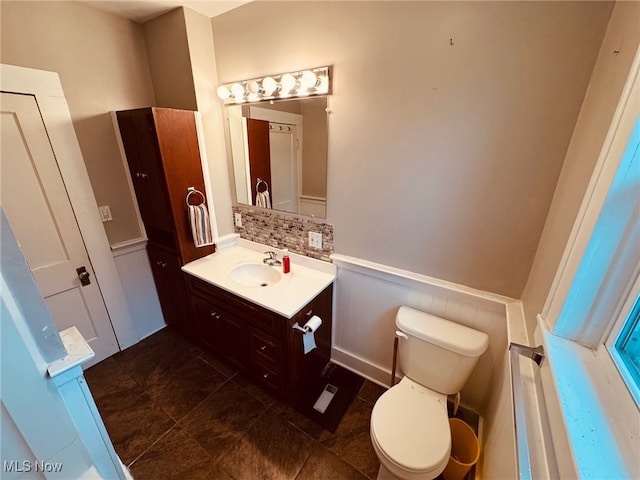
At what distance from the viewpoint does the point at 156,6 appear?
1.54m

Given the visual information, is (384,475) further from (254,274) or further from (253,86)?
(253,86)

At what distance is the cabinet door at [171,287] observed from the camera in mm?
1893

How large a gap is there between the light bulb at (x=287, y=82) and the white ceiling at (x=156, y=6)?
0.50m

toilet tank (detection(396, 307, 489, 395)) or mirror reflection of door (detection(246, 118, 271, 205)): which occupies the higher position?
mirror reflection of door (detection(246, 118, 271, 205))

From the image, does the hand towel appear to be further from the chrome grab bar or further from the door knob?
the chrome grab bar

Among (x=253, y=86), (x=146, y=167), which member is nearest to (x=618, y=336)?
(x=253, y=86)

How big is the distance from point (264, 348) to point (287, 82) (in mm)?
1584

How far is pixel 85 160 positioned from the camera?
5.44 feet

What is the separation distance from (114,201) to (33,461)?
1600 mm

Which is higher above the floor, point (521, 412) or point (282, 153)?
→ point (282, 153)

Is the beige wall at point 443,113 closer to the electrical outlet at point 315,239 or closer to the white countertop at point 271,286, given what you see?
the electrical outlet at point 315,239

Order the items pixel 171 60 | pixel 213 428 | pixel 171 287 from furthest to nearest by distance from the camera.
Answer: pixel 171 287
pixel 171 60
pixel 213 428

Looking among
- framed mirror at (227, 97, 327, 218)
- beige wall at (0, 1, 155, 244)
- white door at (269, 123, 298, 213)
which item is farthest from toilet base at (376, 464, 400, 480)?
beige wall at (0, 1, 155, 244)

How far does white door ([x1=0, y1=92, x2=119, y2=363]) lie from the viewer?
1.36 metres
